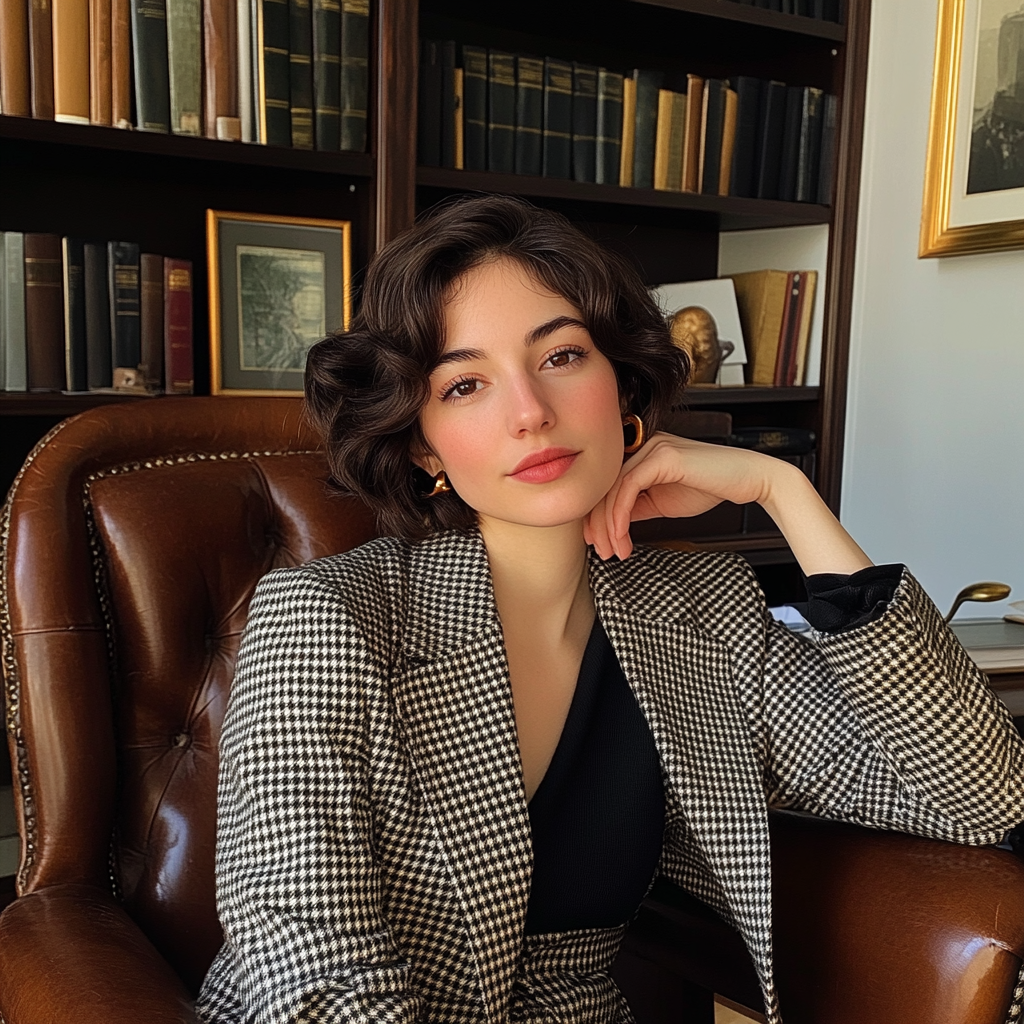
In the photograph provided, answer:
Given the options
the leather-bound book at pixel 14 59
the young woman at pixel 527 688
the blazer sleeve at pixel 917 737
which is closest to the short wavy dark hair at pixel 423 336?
the young woman at pixel 527 688

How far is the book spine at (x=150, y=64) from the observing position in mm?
1724

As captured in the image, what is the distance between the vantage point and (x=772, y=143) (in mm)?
2398

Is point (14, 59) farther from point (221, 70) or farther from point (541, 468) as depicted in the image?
point (541, 468)

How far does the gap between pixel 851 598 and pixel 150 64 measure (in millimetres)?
1346

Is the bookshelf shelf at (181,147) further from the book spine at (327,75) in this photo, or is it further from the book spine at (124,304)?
the book spine at (124,304)

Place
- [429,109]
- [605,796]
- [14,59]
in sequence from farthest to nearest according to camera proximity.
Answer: [429,109]
[14,59]
[605,796]

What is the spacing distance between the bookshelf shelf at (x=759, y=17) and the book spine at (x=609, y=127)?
0.16 metres

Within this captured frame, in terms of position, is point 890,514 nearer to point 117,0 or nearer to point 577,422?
point 577,422

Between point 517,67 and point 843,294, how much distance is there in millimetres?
923

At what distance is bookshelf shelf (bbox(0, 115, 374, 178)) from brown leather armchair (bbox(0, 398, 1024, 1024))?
67cm

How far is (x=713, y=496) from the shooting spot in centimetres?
132

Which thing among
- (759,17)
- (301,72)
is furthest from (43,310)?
(759,17)

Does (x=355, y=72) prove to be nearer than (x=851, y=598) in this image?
No

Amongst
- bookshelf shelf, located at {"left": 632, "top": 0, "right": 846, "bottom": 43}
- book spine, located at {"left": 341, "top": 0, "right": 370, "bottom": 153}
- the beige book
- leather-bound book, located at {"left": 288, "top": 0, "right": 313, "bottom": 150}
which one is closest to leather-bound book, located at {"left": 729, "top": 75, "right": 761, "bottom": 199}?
bookshelf shelf, located at {"left": 632, "top": 0, "right": 846, "bottom": 43}
